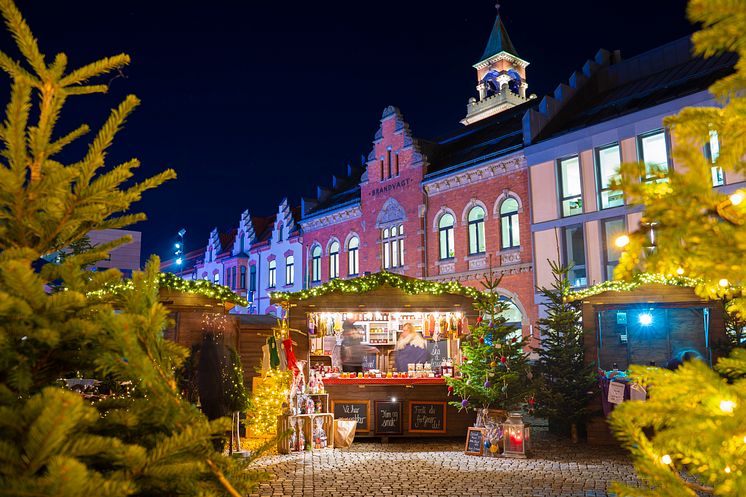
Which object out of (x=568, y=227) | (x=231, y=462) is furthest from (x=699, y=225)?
(x=568, y=227)

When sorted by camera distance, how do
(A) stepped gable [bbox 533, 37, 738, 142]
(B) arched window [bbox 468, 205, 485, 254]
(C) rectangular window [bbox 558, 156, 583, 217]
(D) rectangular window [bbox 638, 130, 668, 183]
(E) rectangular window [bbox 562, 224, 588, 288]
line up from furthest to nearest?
(B) arched window [bbox 468, 205, 485, 254], (C) rectangular window [bbox 558, 156, 583, 217], (E) rectangular window [bbox 562, 224, 588, 288], (A) stepped gable [bbox 533, 37, 738, 142], (D) rectangular window [bbox 638, 130, 668, 183]

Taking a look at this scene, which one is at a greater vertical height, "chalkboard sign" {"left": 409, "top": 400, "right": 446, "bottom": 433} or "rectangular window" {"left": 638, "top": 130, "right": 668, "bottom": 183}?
"rectangular window" {"left": 638, "top": 130, "right": 668, "bottom": 183}

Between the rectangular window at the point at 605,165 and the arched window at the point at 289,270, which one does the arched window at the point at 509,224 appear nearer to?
the rectangular window at the point at 605,165

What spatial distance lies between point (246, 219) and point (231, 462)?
3747 cm

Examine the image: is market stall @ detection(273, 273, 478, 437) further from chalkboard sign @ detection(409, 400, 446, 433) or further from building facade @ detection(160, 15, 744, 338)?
building facade @ detection(160, 15, 744, 338)

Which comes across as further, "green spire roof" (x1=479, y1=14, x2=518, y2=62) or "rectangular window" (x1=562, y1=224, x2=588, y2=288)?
"green spire roof" (x1=479, y1=14, x2=518, y2=62)

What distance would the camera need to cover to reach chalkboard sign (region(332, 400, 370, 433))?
41.1 ft

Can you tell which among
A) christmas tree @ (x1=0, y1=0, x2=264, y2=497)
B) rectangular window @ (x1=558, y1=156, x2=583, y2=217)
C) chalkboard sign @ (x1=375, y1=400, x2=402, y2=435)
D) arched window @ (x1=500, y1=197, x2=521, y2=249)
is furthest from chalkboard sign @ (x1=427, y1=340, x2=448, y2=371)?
christmas tree @ (x1=0, y1=0, x2=264, y2=497)

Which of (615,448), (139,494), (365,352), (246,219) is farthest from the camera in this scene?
(246,219)

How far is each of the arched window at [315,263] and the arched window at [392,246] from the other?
534 centimetres

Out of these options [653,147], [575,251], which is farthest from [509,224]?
[653,147]

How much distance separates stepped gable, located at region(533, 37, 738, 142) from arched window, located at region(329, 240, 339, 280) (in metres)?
12.4

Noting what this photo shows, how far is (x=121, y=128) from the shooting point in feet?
7.13

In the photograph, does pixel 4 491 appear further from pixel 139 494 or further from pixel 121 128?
pixel 121 128
